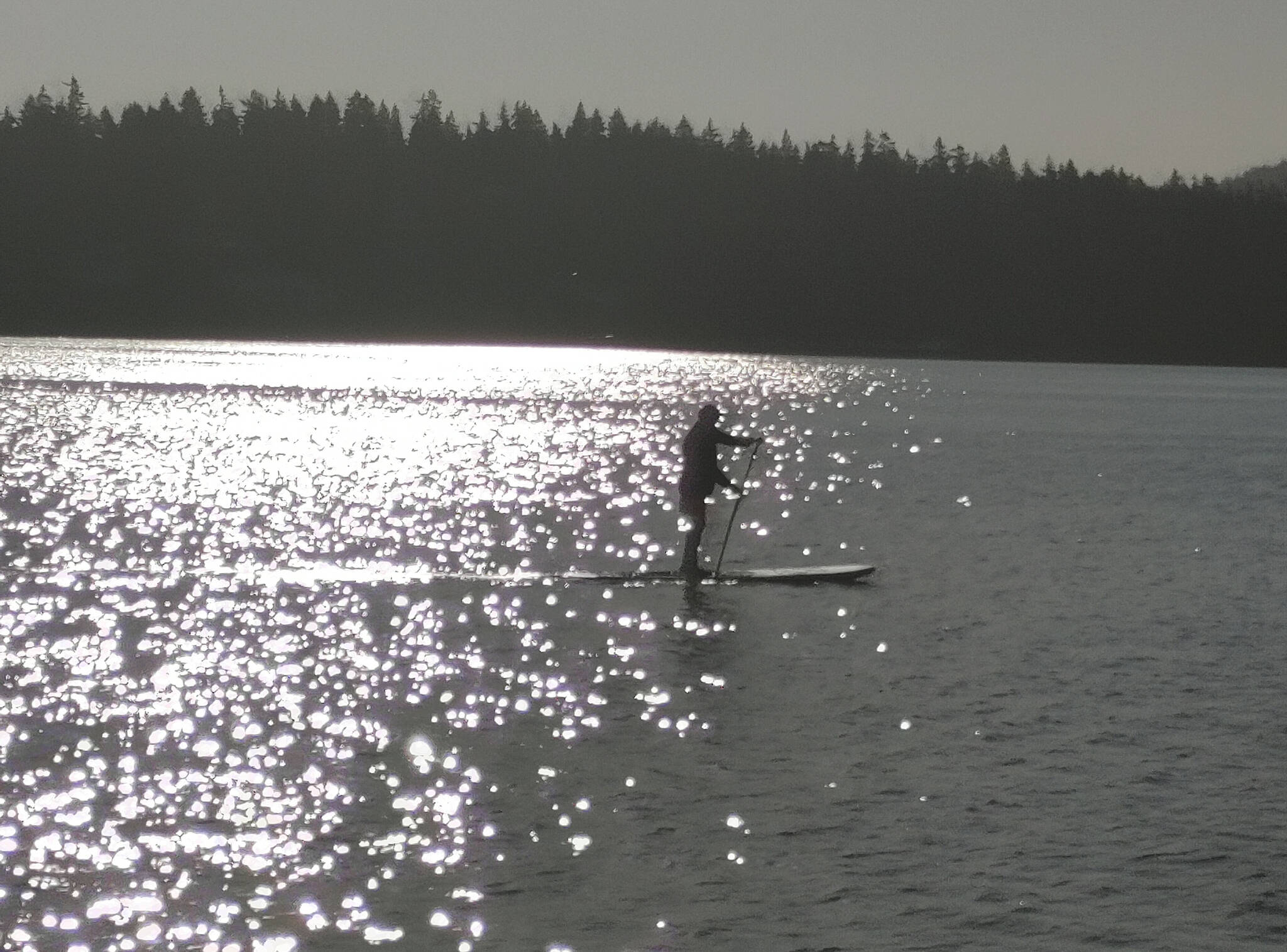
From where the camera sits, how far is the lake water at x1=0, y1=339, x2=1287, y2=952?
11.9 meters

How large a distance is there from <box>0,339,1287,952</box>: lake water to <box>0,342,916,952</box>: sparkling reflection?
0.21ft

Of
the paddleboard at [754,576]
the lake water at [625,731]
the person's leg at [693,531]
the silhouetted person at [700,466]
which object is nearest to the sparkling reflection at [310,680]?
the lake water at [625,731]

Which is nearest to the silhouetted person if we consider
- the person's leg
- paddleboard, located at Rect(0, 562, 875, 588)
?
the person's leg

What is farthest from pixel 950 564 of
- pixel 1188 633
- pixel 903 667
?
pixel 903 667

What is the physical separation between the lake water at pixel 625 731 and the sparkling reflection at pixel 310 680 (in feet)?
0.21

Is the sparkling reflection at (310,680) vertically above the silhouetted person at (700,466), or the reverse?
the silhouetted person at (700,466)

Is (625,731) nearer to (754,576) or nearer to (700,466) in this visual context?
(700,466)

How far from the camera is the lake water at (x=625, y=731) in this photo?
11.9 m

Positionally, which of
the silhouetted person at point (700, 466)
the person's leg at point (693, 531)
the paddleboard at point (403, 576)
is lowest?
the paddleboard at point (403, 576)

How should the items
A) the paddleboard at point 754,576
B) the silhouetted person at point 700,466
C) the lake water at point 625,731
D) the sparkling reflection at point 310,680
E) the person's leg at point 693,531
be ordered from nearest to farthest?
the lake water at point 625,731, the sparkling reflection at point 310,680, the silhouetted person at point 700,466, the person's leg at point 693,531, the paddleboard at point 754,576

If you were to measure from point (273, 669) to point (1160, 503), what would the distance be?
35.1m

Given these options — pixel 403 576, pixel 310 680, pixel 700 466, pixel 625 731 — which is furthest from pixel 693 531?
pixel 625 731

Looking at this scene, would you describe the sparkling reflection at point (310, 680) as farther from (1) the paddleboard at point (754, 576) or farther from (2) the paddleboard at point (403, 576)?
(1) the paddleboard at point (754, 576)

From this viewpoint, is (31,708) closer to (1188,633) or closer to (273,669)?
(273,669)
